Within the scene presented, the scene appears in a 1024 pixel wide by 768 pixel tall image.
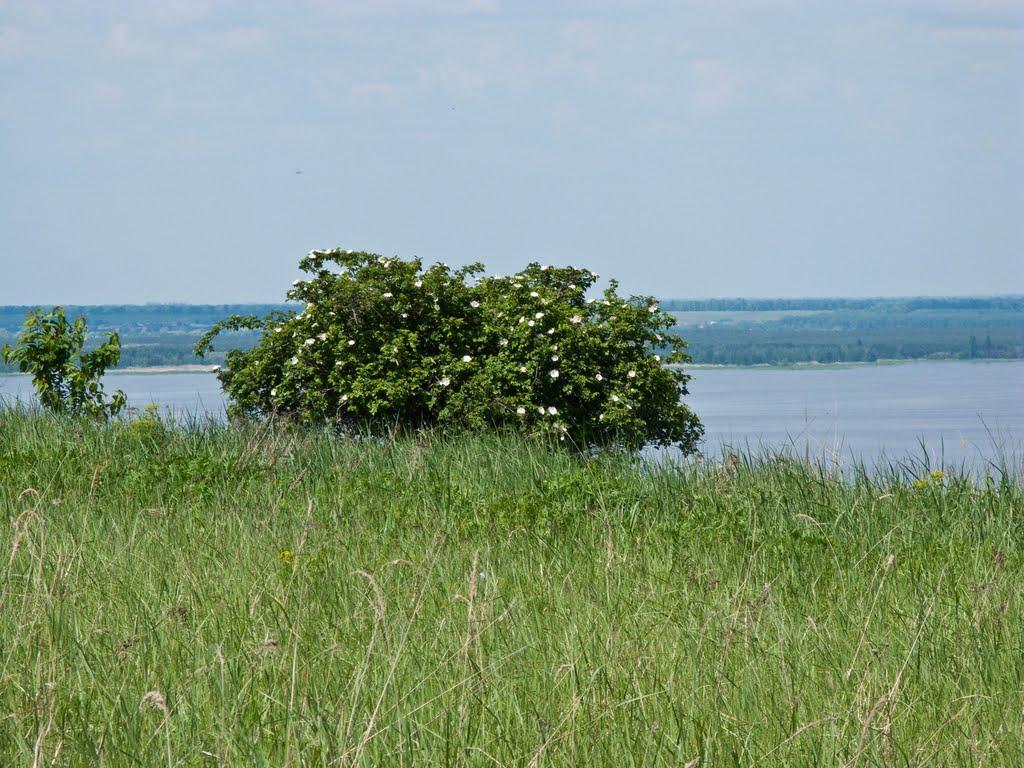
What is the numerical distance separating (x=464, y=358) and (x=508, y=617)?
810 centimetres

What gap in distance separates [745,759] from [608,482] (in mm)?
4709

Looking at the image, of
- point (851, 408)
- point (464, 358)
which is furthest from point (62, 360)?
point (851, 408)

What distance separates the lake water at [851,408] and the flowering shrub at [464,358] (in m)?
0.92

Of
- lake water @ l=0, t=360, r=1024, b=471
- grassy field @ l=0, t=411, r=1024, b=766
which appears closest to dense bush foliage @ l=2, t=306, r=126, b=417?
lake water @ l=0, t=360, r=1024, b=471

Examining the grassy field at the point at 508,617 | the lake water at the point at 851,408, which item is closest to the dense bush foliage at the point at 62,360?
the lake water at the point at 851,408

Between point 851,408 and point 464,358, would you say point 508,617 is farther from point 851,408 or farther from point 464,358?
point 851,408

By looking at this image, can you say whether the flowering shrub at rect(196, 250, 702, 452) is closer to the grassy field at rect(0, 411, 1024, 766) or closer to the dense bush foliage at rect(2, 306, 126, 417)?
the dense bush foliage at rect(2, 306, 126, 417)

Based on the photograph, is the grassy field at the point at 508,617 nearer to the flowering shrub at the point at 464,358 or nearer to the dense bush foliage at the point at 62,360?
the flowering shrub at the point at 464,358

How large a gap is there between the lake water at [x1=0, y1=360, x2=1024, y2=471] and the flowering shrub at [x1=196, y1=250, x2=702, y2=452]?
916 millimetres

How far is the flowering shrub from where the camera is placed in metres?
12.4

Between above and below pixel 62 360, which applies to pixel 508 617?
below

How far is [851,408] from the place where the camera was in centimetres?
4491

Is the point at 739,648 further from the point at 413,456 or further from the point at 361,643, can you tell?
the point at 413,456

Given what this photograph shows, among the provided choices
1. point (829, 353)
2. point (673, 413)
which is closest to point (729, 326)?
point (829, 353)
